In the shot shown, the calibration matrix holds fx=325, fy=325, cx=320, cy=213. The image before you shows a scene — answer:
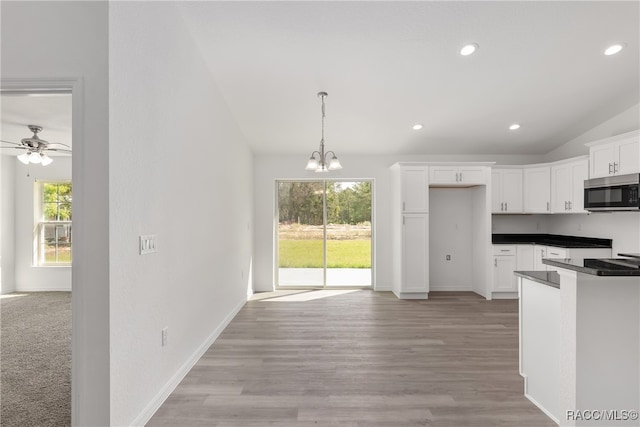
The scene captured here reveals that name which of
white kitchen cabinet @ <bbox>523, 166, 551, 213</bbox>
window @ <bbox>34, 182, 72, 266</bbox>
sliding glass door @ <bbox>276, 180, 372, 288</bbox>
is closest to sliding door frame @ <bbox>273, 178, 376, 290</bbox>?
sliding glass door @ <bbox>276, 180, 372, 288</bbox>

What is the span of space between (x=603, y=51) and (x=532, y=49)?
2.63ft

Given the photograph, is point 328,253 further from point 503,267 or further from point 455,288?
point 503,267

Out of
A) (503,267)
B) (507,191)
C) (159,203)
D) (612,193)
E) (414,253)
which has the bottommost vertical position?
(503,267)

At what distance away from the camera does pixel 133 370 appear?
1.97m

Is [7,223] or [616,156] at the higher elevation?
[616,156]

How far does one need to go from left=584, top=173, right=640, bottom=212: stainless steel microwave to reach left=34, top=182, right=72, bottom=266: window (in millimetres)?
8740

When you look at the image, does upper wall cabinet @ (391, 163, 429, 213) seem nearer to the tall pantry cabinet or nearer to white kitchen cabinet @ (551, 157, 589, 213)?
the tall pantry cabinet

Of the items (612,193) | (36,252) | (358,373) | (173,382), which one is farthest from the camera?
(36,252)

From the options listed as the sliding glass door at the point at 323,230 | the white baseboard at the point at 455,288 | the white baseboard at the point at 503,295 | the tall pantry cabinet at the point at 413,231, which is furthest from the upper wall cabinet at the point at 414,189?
the white baseboard at the point at 503,295

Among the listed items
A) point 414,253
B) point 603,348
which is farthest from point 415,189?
point 603,348

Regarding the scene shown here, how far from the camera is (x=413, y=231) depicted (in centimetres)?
542

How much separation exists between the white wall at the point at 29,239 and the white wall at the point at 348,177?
3713 millimetres

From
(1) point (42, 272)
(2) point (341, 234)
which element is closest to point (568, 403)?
(2) point (341, 234)

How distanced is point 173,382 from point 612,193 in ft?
17.4
